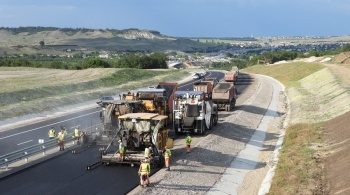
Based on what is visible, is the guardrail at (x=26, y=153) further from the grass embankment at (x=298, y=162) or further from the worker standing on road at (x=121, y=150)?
the grass embankment at (x=298, y=162)

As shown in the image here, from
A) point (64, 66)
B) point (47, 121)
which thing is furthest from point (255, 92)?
point (64, 66)

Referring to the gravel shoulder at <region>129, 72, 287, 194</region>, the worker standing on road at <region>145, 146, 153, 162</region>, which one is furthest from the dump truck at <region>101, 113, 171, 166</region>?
the gravel shoulder at <region>129, 72, 287, 194</region>

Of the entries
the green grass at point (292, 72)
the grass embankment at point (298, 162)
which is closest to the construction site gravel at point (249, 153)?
the grass embankment at point (298, 162)

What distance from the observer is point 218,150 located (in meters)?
26.9

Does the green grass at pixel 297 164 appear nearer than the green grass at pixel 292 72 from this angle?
Yes

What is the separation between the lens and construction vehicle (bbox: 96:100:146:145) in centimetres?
2550

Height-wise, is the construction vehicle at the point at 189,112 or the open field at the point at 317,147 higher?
the construction vehicle at the point at 189,112

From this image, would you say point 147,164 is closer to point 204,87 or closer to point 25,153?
point 25,153

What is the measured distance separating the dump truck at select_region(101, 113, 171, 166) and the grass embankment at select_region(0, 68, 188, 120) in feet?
65.4

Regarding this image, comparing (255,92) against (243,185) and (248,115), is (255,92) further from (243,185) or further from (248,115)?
(243,185)

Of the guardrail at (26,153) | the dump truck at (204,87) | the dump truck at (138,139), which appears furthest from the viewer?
the dump truck at (204,87)

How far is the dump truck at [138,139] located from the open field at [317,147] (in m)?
5.74

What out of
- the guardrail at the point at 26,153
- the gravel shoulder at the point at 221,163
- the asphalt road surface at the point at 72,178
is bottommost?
the gravel shoulder at the point at 221,163

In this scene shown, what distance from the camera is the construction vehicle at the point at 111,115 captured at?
2550 centimetres
